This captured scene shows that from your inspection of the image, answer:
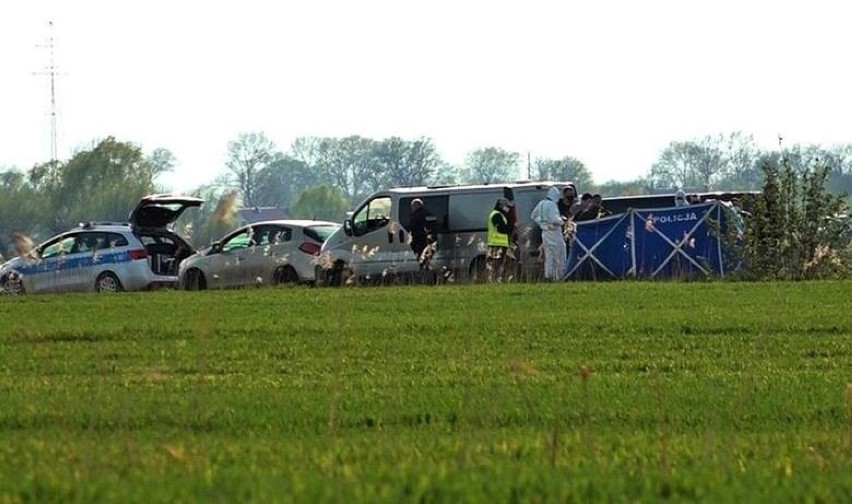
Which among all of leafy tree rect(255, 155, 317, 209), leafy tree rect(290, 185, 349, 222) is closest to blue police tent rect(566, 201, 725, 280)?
leafy tree rect(290, 185, 349, 222)

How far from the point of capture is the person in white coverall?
29.4 metres

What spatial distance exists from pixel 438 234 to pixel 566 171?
91568mm

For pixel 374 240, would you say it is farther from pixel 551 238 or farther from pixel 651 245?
pixel 651 245

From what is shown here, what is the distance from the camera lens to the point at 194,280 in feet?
108

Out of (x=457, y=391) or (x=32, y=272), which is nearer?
(x=457, y=391)

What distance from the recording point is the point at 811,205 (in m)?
28.3

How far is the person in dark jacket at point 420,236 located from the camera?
30.6m

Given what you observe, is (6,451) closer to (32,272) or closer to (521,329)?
(521,329)

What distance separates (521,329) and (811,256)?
11520mm

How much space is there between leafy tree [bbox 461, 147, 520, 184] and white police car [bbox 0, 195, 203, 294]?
98896 millimetres

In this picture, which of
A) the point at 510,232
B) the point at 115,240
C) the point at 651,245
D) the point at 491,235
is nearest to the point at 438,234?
the point at 510,232

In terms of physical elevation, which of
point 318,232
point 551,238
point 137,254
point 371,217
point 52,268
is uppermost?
point 371,217

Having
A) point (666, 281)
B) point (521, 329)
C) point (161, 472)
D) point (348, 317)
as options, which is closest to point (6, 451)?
point (161, 472)

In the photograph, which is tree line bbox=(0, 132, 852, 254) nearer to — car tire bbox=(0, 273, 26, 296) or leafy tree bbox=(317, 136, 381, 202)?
leafy tree bbox=(317, 136, 381, 202)
